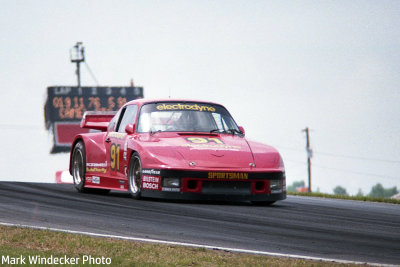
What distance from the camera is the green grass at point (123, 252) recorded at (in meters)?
6.89

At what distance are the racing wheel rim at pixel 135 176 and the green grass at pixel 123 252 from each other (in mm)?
3447

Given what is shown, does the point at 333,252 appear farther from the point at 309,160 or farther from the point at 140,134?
the point at 309,160

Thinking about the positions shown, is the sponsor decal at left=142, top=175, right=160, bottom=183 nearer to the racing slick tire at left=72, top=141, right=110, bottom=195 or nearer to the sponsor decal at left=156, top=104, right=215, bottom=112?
the sponsor decal at left=156, top=104, right=215, bottom=112

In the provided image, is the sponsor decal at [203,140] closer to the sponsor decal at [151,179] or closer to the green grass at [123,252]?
the sponsor decal at [151,179]

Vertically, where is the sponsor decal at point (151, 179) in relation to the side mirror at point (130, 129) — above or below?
below

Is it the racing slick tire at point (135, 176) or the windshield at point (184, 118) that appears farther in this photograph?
the windshield at point (184, 118)

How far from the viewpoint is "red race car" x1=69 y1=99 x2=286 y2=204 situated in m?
10.7

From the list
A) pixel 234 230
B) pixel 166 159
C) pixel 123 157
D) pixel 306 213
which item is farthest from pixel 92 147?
pixel 234 230

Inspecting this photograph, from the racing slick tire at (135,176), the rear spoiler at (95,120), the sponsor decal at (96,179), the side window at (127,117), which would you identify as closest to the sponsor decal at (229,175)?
the racing slick tire at (135,176)

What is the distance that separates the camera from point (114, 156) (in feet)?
40.7

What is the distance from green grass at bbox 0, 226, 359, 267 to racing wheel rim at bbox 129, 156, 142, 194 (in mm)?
3447

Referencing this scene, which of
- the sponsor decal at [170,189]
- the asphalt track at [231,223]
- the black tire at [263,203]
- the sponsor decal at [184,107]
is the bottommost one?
the black tire at [263,203]

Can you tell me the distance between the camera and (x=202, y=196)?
1067 cm

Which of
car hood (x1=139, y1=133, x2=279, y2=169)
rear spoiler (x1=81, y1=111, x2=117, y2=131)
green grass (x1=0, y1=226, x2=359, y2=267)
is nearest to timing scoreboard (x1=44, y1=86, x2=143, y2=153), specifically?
rear spoiler (x1=81, y1=111, x2=117, y2=131)
